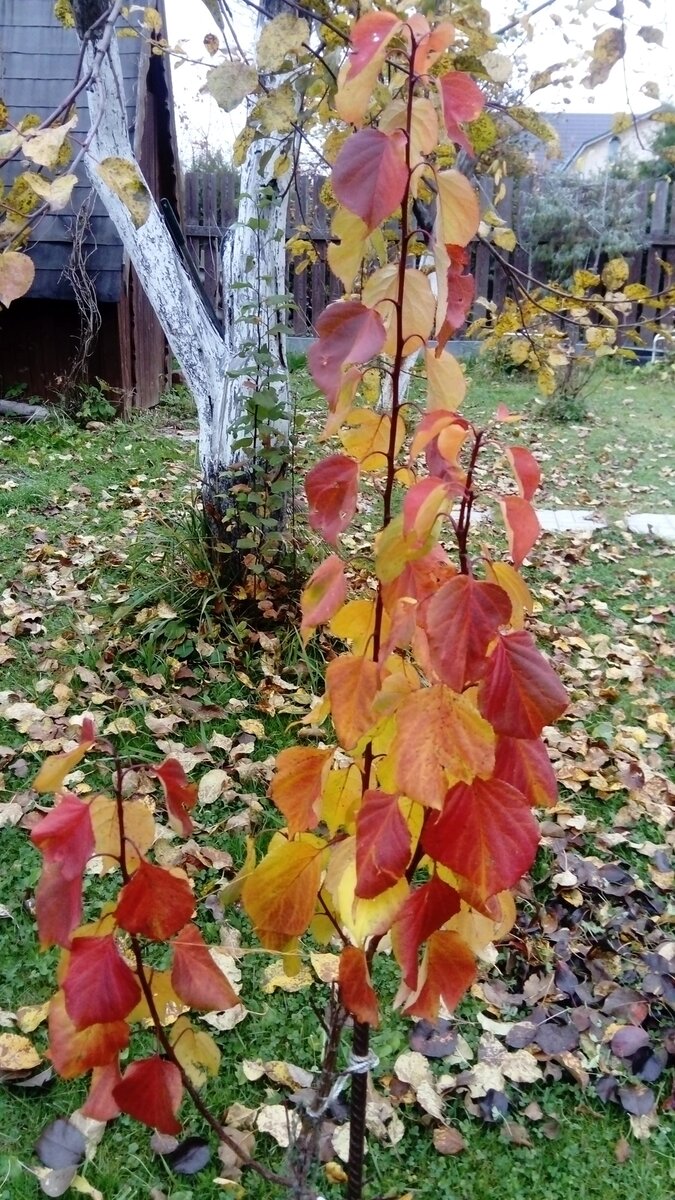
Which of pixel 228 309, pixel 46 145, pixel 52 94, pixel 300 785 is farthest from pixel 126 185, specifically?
pixel 52 94

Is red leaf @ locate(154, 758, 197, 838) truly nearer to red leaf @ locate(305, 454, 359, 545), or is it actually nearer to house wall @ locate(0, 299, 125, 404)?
red leaf @ locate(305, 454, 359, 545)

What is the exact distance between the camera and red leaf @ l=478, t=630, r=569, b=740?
0.72 m

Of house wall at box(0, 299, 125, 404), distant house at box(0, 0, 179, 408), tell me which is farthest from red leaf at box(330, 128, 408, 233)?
house wall at box(0, 299, 125, 404)

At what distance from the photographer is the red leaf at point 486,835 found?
2.43 ft

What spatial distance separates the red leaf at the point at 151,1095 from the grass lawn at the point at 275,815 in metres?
0.67

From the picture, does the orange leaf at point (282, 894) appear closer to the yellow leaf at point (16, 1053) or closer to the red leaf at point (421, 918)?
the red leaf at point (421, 918)

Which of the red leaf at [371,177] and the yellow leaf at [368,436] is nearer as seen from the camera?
the red leaf at [371,177]

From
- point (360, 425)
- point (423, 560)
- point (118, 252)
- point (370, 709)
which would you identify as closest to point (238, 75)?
point (360, 425)

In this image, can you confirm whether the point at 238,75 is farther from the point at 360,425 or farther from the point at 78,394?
the point at 78,394

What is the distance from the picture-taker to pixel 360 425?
1009 mm

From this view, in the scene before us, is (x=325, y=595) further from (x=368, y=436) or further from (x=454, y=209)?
(x=454, y=209)

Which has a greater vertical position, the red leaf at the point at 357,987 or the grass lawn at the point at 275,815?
the red leaf at the point at 357,987

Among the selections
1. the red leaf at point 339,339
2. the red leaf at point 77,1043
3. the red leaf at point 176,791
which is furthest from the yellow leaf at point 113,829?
the red leaf at point 339,339

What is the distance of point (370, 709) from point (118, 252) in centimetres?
700
